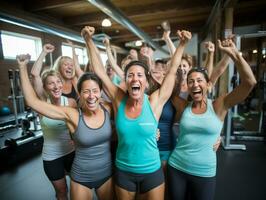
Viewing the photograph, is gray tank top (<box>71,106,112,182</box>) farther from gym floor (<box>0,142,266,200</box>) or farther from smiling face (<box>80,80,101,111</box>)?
gym floor (<box>0,142,266,200</box>)

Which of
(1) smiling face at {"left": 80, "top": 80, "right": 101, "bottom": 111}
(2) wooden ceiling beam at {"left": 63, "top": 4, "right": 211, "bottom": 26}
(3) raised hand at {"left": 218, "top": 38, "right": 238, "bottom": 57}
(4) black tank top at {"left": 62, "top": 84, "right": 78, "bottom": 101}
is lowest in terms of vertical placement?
(4) black tank top at {"left": 62, "top": 84, "right": 78, "bottom": 101}

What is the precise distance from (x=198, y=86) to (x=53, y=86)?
1219 mm

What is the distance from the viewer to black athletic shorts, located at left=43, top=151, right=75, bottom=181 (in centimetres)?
167

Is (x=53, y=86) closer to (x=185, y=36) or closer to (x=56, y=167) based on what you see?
(x=56, y=167)

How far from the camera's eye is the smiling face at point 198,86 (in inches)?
56.7

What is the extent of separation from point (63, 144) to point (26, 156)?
2720 mm

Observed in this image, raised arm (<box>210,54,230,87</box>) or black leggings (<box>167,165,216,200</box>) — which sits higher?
raised arm (<box>210,54,230,87</box>)

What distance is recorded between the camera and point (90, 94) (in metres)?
1.40

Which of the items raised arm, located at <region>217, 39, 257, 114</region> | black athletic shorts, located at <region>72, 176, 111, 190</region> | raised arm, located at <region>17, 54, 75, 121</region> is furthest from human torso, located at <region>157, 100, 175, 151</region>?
raised arm, located at <region>17, 54, 75, 121</region>

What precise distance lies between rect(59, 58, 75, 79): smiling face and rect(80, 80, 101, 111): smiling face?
37.9 inches

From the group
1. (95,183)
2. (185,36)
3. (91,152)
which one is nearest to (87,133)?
(91,152)

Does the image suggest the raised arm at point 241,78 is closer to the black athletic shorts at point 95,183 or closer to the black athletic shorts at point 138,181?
the black athletic shorts at point 138,181

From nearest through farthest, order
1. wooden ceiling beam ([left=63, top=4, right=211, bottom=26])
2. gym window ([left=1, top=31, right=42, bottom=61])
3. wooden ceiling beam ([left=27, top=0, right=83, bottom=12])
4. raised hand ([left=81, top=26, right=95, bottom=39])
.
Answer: raised hand ([left=81, top=26, right=95, bottom=39]) → wooden ceiling beam ([left=27, top=0, right=83, bottom=12]) → wooden ceiling beam ([left=63, top=4, right=211, bottom=26]) → gym window ([left=1, top=31, right=42, bottom=61])

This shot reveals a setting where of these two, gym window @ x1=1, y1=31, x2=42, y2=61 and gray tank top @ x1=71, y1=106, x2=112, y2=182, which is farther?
gym window @ x1=1, y1=31, x2=42, y2=61
